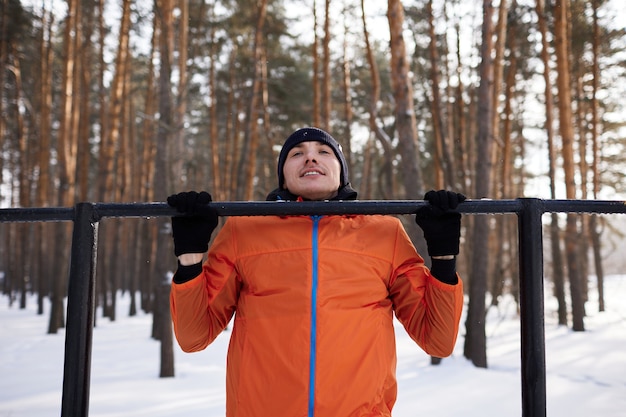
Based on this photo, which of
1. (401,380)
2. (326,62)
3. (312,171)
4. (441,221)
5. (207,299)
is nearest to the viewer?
(441,221)

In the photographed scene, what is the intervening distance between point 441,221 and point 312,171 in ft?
1.83

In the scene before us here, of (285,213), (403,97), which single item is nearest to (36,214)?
(285,213)

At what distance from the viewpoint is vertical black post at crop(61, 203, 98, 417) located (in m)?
1.21

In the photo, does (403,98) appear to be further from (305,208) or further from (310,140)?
(305,208)

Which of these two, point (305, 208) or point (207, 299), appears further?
point (207, 299)

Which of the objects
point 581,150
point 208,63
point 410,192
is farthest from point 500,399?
point 208,63

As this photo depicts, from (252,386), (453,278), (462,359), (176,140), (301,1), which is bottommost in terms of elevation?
(462,359)

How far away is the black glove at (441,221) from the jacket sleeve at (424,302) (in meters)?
0.13

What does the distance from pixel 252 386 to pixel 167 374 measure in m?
5.78

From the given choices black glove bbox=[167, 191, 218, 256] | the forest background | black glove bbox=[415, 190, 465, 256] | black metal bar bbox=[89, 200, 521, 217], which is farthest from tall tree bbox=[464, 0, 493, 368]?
black glove bbox=[167, 191, 218, 256]

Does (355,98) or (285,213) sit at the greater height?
(355,98)

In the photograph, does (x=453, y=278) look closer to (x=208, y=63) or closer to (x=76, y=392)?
(x=76, y=392)

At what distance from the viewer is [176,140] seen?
838cm

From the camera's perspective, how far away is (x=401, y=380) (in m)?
6.26
